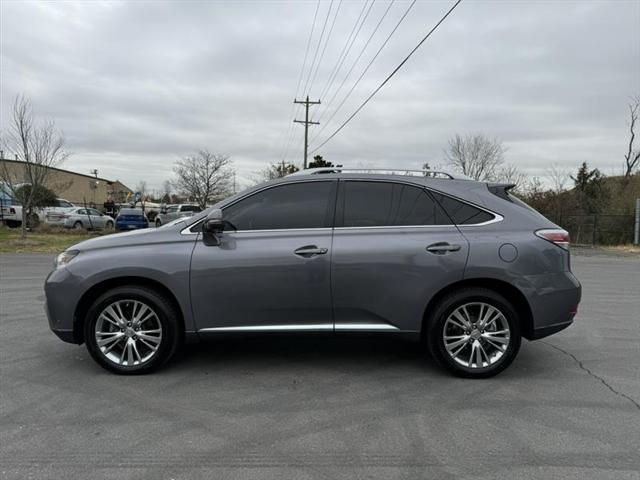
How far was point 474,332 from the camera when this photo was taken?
441 cm

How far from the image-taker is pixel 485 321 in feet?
14.5

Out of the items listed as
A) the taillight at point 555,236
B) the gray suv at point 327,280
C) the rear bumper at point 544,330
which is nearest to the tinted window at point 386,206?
the gray suv at point 327,280

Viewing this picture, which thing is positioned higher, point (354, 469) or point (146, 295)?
point (146, 295)

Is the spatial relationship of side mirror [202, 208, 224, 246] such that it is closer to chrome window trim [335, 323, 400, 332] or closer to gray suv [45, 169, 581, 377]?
gray suv [45, 169, 581, 377]

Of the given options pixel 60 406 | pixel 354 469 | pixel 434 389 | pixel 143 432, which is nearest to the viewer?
pixel 354 469

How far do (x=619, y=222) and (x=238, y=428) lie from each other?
1026 inches

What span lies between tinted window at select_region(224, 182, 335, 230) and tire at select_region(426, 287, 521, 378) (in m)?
1.31

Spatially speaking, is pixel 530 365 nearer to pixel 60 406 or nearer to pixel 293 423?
pixel 293 423

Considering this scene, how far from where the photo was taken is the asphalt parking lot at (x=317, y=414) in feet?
10.00

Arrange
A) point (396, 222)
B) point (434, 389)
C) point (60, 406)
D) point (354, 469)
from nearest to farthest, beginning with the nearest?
point (354, 469)
point (60, 406)
point (434, 389)
point (396, 222)

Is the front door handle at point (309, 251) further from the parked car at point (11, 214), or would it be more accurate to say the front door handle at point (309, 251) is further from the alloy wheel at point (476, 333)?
the parked car at point (11, 214)

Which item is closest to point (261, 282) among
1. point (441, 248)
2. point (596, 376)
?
point (441, 248)

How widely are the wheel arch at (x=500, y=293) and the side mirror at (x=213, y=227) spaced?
193cm

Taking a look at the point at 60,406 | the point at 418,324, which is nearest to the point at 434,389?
the point at 418,324
